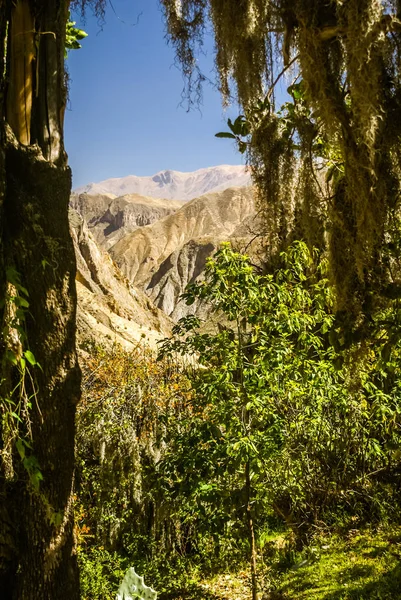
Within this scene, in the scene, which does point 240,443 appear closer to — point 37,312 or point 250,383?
point 250,383

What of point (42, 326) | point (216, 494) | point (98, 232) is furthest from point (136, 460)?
point (98, 232)

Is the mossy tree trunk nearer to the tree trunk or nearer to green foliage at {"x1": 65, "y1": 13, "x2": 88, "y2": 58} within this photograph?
green foliage at {"x1": 65, "y1": 13, "x2": 88, "y2": 58}

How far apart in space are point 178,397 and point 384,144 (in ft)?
16.2

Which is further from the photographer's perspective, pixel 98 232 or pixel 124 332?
pixel 98 232

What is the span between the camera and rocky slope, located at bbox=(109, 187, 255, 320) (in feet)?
175

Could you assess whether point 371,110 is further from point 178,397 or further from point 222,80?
point 178,397

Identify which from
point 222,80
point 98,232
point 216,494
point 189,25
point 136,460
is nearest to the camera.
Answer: point 222,80

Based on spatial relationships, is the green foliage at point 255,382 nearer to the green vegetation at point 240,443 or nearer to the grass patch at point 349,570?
the green vegetation at point 240,443

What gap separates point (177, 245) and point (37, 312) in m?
66.0

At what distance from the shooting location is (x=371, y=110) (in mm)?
1938

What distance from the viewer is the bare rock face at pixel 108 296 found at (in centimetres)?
1429

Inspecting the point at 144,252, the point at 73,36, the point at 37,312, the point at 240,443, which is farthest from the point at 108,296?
the point at 144,252

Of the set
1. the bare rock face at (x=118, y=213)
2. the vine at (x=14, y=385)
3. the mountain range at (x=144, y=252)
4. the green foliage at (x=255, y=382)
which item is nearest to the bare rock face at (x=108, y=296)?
the mountain range at (x=144, y=252)

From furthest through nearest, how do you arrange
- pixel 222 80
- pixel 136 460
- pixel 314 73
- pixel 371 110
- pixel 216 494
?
pixel 136 460 → pixel 216 494 → pixel 222 80 → pixel 314 73 → pixel 371 110
